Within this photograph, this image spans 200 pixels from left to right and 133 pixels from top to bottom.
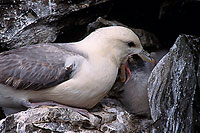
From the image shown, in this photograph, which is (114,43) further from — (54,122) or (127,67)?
(54,122)

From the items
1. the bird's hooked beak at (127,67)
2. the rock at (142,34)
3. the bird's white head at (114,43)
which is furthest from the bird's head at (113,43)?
the rock at (142,34)

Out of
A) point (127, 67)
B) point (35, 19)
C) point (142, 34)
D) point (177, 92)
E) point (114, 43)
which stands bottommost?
point (177, 92)

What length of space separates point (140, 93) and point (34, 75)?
1.39 metres

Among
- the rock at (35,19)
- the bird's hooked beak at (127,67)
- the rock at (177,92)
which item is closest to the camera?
the rock at (177,92)

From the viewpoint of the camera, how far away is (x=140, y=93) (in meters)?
4.69

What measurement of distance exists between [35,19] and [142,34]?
130cm

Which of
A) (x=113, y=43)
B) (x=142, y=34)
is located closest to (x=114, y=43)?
(x=113, y=43)

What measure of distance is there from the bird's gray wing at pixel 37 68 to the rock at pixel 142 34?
101 centimetres

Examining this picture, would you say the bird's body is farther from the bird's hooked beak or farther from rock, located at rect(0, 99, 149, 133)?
the bird's hooked beak

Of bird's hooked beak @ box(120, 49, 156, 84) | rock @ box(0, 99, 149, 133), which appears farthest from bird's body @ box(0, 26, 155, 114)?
bird's hooked beak @ box(120, 49, 156, 84)

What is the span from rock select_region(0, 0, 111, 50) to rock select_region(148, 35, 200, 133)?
3.78 feet

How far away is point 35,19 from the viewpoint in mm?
4562

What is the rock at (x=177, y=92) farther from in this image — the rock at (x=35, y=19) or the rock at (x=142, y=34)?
the rock at (x=35, y=19)

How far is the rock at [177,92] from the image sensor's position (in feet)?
12.9
